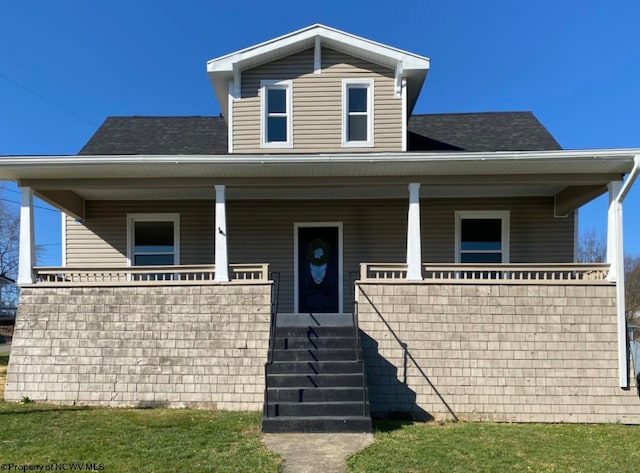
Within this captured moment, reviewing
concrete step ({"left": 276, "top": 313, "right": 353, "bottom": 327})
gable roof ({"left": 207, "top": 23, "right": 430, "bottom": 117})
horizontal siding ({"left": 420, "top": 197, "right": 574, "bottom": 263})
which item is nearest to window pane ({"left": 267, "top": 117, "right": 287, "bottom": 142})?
gable roof ({"left": 207, "top": 23, "right": 430, "bottom": 117})

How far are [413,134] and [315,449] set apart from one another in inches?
299

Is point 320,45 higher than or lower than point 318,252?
higher

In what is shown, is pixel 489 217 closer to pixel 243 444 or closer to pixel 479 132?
pixel 479 132

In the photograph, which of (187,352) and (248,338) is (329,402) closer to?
(248,338)

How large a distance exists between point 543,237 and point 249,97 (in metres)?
6.72

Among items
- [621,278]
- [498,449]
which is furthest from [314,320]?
[621,278]

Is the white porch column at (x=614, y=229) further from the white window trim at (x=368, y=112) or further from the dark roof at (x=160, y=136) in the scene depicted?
the dark roof at (x=160, y=136)

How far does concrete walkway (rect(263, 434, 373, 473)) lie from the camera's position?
4.58 meters

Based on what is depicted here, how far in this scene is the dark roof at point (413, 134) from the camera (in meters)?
9.77

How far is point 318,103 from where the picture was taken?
366 inches

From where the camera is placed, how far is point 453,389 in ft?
23.5

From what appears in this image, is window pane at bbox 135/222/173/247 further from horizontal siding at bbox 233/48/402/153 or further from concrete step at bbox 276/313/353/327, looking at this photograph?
concrete step at bbox 276/313/353/327

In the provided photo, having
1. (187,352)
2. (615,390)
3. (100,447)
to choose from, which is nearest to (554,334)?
(615,390)

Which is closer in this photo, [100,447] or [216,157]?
[100,447]
